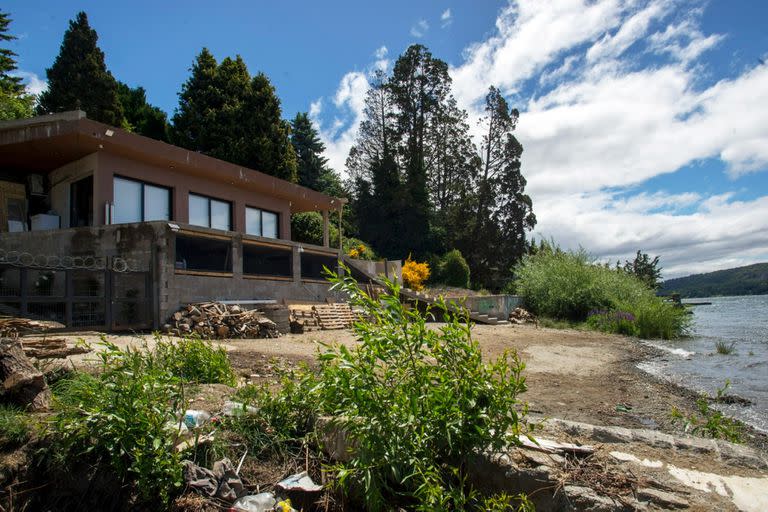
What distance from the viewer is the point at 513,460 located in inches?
123

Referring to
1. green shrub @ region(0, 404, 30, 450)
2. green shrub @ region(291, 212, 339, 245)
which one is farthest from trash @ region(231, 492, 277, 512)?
green shrub @ region(291, 212, 339, 245)

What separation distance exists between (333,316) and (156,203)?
272 inches

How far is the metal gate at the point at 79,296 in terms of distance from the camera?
32.8 feet

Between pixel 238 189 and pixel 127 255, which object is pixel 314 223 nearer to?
pixel 238 189

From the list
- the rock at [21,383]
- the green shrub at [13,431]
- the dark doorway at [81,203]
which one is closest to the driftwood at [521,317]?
the dark doorway at [81,203]

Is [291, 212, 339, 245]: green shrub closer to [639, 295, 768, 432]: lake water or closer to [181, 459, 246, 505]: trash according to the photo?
[639, 295, 768, 432]: lake water

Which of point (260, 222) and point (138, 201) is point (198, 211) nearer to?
point (138, 201)

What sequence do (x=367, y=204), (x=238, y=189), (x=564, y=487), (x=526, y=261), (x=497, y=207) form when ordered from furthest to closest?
(x=497, y=207) < (x=367, y=204) < (x=526, y=261) < (x=238, y=189) < (x=564, y=487)

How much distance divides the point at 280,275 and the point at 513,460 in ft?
48.6

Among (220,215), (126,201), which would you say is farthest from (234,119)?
(126,201)

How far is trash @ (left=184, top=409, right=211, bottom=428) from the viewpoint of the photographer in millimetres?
3944

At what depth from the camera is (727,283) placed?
349 feet

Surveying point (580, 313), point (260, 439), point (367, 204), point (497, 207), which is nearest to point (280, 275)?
point (260, 439)

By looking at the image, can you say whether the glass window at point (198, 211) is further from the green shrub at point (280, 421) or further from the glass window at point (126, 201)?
the green shrub at point (280, 421)
